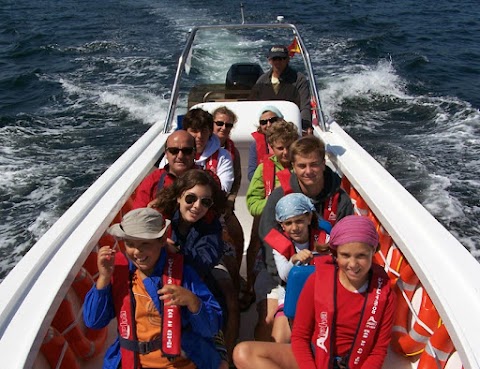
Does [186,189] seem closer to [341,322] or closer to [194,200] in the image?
[194,200]

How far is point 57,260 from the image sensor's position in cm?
173

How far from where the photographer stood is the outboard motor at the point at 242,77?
15.4 ft

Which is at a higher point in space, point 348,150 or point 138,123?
point 348,150

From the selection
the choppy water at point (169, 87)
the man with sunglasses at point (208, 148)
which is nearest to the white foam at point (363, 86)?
the choppy water at point (169, 87)

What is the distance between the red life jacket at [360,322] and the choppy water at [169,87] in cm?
291

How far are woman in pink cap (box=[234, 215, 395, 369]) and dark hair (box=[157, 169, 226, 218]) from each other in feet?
1.55

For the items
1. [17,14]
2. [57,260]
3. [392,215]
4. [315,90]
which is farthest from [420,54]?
[17,14]

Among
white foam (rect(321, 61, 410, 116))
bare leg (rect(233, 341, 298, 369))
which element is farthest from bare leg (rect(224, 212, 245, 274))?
white foam (rect(321, 61, 410, 116))

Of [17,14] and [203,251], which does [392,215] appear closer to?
[203,251]

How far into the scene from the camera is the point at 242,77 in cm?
475

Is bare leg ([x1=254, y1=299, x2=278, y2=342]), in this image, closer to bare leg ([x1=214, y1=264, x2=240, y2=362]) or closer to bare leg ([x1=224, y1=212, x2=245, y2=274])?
bare leg ([x1=214, y1=264, x2=240, y2=362])

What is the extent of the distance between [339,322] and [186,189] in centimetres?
69

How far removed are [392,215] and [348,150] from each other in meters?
0.87

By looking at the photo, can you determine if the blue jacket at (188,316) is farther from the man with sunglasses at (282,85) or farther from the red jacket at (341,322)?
the man with sunglasses at (282,85)
